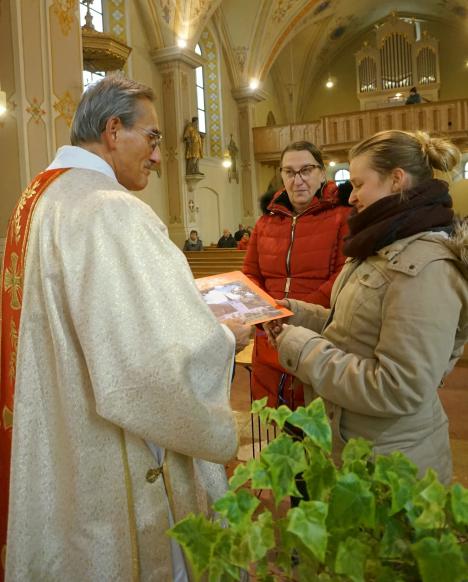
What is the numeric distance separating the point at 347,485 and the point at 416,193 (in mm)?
983

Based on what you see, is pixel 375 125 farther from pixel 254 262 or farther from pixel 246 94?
pixel 254 262

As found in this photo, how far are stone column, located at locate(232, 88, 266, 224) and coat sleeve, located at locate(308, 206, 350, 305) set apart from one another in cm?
1503

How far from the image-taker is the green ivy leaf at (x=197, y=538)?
23.0 inches

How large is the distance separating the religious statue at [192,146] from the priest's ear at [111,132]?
1215cm

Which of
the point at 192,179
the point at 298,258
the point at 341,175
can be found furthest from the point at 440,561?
the point at 341,175

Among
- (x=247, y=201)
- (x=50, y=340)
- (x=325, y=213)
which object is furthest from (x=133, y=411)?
(x=247, y=201)

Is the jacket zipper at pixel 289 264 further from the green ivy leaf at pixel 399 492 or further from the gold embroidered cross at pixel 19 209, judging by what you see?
the green ivy leaf at pixel 399 492

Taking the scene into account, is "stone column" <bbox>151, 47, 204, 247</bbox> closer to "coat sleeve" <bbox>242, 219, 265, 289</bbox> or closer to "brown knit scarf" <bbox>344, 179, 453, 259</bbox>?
"coat sleeve" <bbox>242, 219, 265, 289</bbox>

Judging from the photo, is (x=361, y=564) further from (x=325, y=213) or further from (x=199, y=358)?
(x=325, y=213)

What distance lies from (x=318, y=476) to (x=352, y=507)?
2.8 inches

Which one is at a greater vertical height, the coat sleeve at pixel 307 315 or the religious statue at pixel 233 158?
the religious statue at pixel 233 158

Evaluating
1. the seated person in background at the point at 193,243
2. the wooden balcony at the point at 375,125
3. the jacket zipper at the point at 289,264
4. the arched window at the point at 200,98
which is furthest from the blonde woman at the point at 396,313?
the arched window at the point at 200,98

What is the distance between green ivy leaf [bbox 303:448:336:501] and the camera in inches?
25.4

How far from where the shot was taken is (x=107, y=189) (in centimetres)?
133
